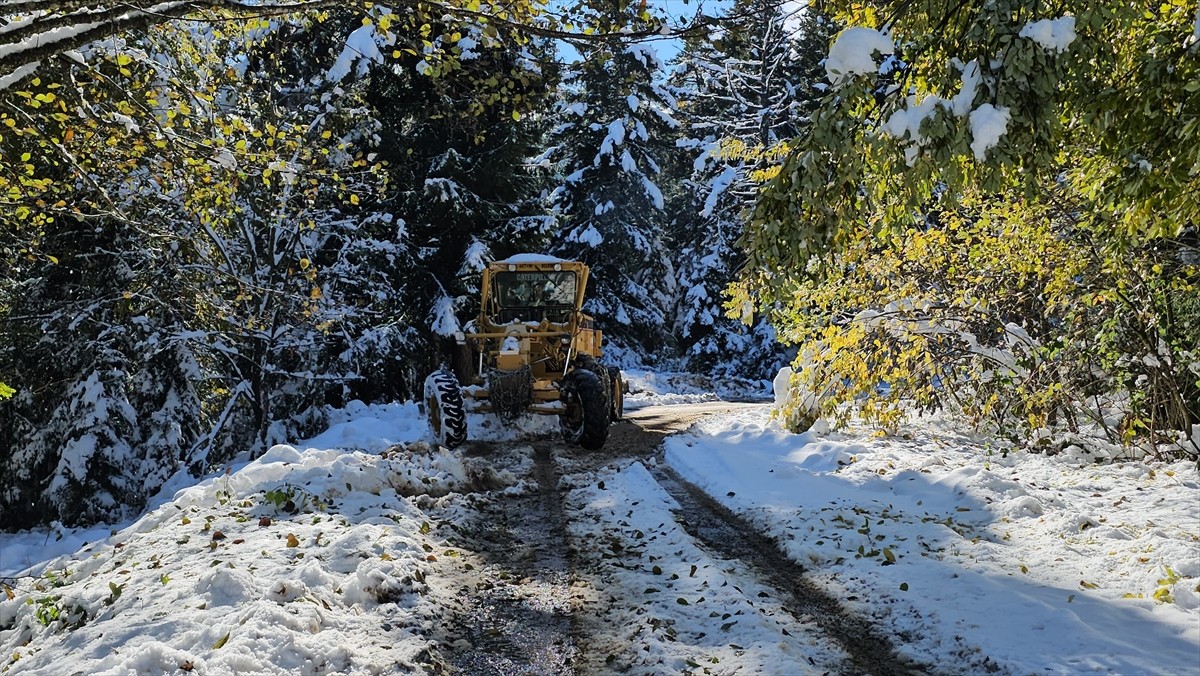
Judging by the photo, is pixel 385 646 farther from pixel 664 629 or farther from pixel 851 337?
pixel 851 337

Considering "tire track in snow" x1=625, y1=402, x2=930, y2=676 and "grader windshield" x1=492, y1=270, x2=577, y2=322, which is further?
"grader windshield" x1=492, y1=270, x2=577, y2=322

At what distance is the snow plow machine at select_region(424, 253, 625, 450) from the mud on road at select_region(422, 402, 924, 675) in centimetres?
263

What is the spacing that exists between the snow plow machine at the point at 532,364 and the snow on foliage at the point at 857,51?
21.5 ft

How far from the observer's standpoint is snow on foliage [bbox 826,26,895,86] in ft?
13.6

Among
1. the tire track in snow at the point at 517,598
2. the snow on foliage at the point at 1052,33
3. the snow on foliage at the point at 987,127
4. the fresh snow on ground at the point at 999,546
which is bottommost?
the tire track in snow at the point at 517,598

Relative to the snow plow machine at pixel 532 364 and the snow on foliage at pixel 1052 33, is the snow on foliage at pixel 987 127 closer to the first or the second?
the snow on foliage at pixel 1052 33

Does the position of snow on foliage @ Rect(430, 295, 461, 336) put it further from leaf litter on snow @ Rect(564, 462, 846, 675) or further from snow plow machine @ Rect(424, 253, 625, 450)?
leaf litter on snow @ Rect(564, 462, 846, 675)

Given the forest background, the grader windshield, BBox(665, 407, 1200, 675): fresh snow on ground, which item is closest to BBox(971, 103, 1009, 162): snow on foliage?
the forest background


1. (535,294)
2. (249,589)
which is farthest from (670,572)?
(535,294)

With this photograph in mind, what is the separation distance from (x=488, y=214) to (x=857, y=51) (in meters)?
14.4

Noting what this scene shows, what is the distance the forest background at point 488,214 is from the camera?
4.21 metres

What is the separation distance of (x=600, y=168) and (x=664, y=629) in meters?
22.8

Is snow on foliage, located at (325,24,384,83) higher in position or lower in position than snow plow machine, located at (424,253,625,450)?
higher

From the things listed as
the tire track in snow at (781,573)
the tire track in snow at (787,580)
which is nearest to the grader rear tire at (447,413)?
the tire track in snow at (781,573)
